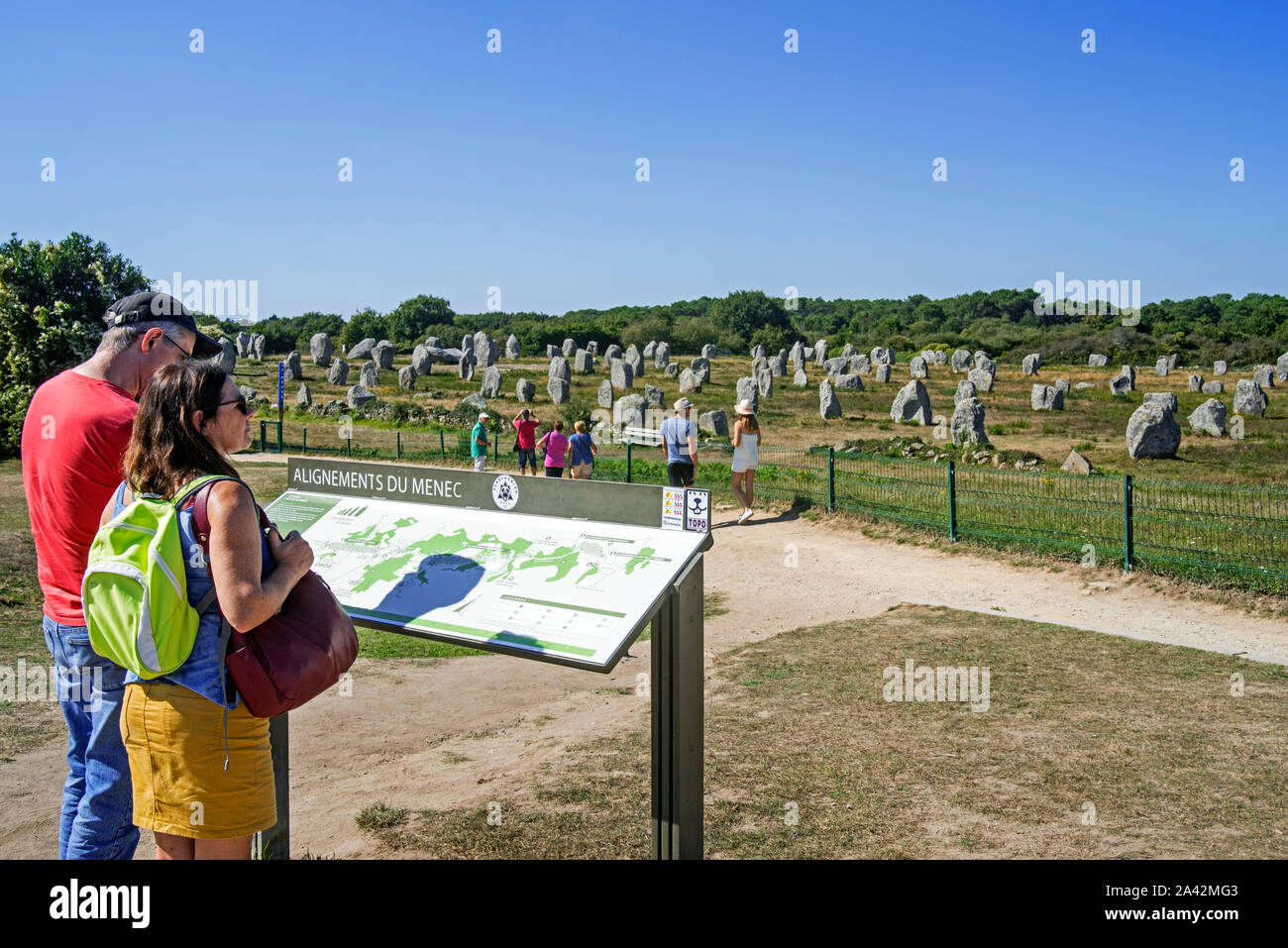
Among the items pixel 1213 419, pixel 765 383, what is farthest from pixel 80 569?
pixel 765 383

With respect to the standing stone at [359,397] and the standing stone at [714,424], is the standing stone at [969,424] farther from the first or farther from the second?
the standing stone at [359,397]

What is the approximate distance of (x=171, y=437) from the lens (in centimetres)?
271

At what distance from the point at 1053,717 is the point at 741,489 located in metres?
9.01

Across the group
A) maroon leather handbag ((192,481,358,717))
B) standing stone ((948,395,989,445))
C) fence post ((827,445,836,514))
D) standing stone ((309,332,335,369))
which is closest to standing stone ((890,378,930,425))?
standing stone ((948,395,989,445))

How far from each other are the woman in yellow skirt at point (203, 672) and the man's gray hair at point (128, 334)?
1.94ft

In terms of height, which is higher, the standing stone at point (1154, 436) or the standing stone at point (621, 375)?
the standing stone at point (621, 375)

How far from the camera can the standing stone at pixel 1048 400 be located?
29.2m

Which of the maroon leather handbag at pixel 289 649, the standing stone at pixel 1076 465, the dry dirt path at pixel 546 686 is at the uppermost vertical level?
the maroon leather handbag at pixel 289 649

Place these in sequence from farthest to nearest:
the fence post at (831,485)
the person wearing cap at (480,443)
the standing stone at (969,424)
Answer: the standing stone at (969,424) → the person wearing cap at (480,443) → the fence post at (831,485)

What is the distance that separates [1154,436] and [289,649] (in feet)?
64.1

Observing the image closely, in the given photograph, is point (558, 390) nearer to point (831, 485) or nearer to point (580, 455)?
point (580, 455)

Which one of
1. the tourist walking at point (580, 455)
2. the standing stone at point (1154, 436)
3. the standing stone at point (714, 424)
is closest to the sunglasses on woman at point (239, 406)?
the tourist walking at point (580, 455)

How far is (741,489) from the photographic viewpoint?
1512 centimetres
